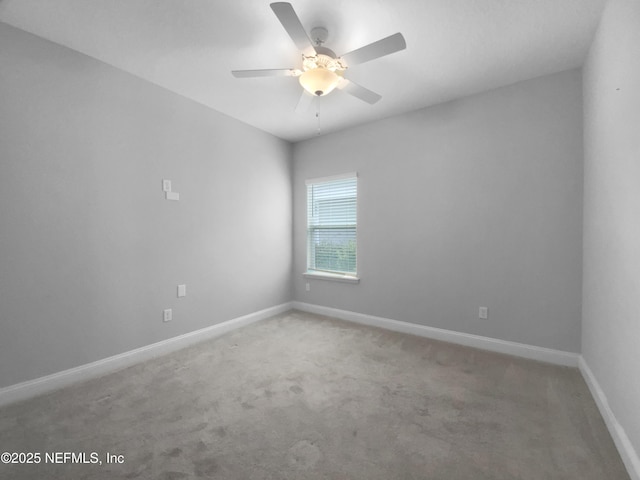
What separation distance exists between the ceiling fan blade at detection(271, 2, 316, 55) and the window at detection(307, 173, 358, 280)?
2118 mm

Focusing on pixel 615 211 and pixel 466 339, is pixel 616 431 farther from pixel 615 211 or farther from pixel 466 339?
pixel 466 339

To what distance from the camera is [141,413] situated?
1.78 meters

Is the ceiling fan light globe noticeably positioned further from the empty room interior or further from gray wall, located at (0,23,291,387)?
gray wall, located at (0,23,291,387)

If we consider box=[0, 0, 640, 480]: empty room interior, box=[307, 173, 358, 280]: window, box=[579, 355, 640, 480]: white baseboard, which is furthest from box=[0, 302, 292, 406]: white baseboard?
box=[579, 355, 640, 480]: white baseboard

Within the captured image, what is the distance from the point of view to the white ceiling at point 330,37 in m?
1.73

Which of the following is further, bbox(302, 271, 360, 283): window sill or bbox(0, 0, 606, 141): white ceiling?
bbox(302, 271, 360, 283): window sill

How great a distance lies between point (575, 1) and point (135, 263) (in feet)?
12.4

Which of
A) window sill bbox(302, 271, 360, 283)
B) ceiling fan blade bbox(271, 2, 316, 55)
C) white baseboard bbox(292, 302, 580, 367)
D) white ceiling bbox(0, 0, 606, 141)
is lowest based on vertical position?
white baseboard bbox(292, 302, 580, 367)

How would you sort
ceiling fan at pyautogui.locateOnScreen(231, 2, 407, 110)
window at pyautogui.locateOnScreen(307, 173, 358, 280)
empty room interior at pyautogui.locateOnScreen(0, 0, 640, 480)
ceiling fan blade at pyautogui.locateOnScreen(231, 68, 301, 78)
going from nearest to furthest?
empty room interior at pyautogui.locateOnScreen(0, 0, 640, 480) < ceiling fan at pyautogui.locateOnScreen(231, 2, 407, 110) < ceiling fan blade at pyautogui.locateOnScreen(231, 68, 301, 78) < window at pyautogui.locateOnScreen(307, 173, 358, 280)

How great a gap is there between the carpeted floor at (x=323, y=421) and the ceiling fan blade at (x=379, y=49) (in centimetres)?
228

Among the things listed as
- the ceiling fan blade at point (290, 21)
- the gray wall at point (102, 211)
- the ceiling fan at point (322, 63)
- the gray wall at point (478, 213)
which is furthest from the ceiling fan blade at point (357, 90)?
the gray wall at point (102, 211)

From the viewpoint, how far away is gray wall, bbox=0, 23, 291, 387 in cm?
193

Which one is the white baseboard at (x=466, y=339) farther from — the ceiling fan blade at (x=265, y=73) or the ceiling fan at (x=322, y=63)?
the ceiling fan blade at (x=265, y=73)

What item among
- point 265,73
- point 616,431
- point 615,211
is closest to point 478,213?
point 615,211
